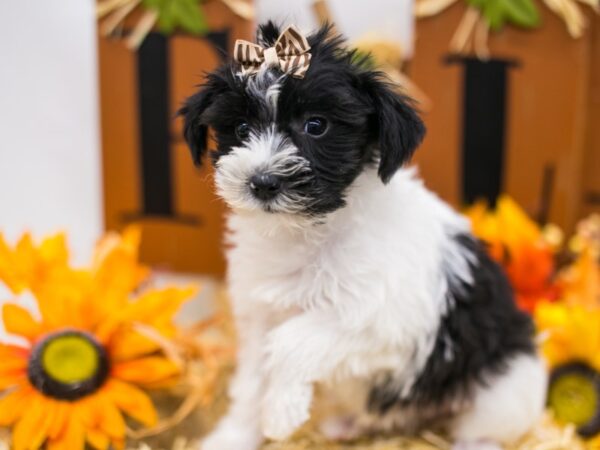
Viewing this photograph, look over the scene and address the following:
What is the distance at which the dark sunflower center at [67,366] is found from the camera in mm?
2105

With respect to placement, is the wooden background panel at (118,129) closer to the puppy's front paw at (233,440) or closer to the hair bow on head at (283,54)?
the puppy's front paw at (233,440)

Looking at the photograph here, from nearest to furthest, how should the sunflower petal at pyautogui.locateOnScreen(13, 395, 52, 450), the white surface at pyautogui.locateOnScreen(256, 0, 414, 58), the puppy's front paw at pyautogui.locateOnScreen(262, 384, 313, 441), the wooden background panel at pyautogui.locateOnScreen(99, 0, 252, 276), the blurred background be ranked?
the puppy's front paw at pyautogui.locateOnScreen(262, 384, 313, 441), the sunflower petal at pyautogui.locateOnScreen(13, 395, 52, 450), the blurred background, the wooden background panel at pyautogui.locateOnScreen(99, 0, 252, 276), the white surface at pyautogui.locateOnScreen(256, 0, 414, 58)

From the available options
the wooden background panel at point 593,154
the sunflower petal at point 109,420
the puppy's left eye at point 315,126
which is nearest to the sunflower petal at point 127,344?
the sunflower petal at point 109,420

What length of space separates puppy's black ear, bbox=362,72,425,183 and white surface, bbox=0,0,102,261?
63.4 inches

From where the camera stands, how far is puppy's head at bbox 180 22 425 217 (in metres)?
1.69

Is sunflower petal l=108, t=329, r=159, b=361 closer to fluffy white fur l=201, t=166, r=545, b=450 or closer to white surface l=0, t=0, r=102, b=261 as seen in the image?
fluffy white fur l=201, t=166, r=545, b=450

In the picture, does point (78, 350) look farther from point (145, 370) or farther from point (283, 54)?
point (283, 54)

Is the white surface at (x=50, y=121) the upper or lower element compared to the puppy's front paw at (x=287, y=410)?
upper

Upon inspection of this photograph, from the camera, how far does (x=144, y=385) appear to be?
91.2 inches

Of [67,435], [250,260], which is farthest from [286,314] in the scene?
[67,435]

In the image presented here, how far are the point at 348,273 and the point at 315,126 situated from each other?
1.53 feet

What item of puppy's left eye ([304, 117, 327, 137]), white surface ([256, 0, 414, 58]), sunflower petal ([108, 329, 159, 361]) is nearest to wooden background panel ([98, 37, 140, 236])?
white surface ([256, 0, 414, 58])

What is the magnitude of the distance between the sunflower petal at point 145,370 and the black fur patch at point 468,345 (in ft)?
2.27

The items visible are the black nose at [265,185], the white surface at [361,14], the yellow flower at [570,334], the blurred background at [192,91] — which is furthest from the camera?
the white surface at [361,14]
